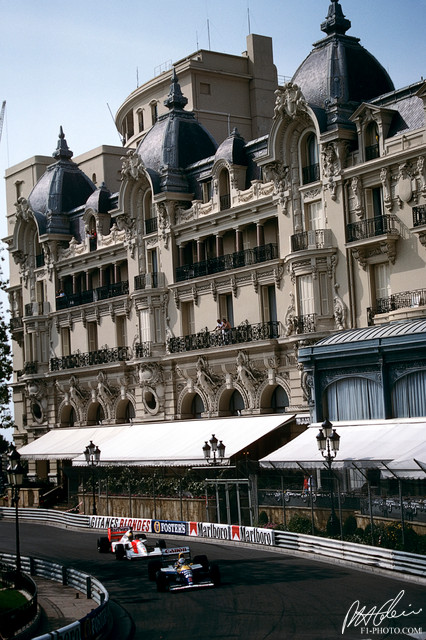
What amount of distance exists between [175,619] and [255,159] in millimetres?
27451

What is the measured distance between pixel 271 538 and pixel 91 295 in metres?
29.6

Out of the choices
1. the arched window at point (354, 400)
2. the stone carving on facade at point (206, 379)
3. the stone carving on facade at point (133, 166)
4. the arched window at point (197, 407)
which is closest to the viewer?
the arched window at point (354, 400)

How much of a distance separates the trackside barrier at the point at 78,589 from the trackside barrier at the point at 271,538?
785 cm

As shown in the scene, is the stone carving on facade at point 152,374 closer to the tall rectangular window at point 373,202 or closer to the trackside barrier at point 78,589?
the tall rectangular window at point 373,202

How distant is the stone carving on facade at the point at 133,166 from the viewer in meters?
55.4

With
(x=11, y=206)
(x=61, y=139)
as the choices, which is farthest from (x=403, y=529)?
(x=11, y=206)

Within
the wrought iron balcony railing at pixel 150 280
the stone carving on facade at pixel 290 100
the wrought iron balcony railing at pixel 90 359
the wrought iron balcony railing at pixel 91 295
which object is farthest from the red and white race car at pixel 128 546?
the wrought iron balcony railing at pixel 91 295

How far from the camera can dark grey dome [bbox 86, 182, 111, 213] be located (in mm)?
61031

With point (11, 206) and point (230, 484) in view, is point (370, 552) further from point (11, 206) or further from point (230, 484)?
point (11, 206)

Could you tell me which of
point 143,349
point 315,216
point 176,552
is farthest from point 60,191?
point 176,552

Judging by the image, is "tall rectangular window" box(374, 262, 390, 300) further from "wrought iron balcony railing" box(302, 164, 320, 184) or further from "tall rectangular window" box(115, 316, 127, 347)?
"tall rectangular window" box(115, 316, 127, 347)

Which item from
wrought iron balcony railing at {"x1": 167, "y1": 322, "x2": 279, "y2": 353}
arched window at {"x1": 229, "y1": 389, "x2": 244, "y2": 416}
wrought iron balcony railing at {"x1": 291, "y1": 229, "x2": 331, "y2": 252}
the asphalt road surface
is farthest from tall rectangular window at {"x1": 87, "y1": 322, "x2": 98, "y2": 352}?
the asphalt road surface

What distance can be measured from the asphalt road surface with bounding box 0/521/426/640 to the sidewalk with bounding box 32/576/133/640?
341 millimetres

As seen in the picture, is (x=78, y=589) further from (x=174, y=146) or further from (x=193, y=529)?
(x=174, y=146)
